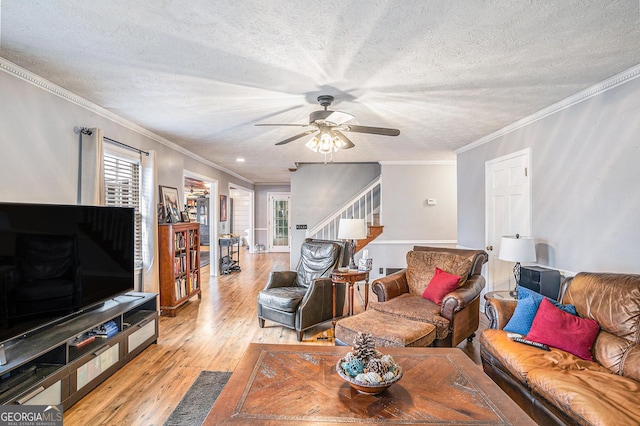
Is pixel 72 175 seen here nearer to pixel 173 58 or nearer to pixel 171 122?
pixel 171 122

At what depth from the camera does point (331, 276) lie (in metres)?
3.60

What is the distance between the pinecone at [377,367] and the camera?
1.57m

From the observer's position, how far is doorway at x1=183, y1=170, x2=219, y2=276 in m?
6.70

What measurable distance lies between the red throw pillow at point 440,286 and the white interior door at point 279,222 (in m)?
7.70

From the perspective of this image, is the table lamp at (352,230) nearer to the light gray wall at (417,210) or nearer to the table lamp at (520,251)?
the table lamp at (520,251)

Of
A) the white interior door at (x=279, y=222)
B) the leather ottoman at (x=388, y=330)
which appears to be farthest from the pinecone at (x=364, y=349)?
the white interior door at (x=279, y=222)

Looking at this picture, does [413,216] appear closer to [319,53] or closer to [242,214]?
[319,53]

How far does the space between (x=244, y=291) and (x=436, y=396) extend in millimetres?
4409

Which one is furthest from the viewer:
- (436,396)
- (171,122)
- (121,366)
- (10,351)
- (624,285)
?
(171,122)

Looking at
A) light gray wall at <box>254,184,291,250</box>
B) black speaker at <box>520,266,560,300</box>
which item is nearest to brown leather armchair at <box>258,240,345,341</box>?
black speaker at <box>520,266,560,300</box>

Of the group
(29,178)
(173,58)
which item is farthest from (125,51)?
(29,178)

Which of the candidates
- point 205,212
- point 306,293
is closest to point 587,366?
point 306,293

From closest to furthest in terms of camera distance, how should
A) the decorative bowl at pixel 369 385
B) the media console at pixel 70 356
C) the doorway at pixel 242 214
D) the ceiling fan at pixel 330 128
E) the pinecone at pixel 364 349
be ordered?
1. the decorative bowl at pixel 369 385
2. the pinecone at pixel 364 349
3. the media console at pixel 70 356
4. the ceiling fan at pixel 330 128
5. the doorway at pixel 242 214

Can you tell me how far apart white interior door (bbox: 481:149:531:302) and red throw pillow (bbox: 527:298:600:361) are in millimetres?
1599
